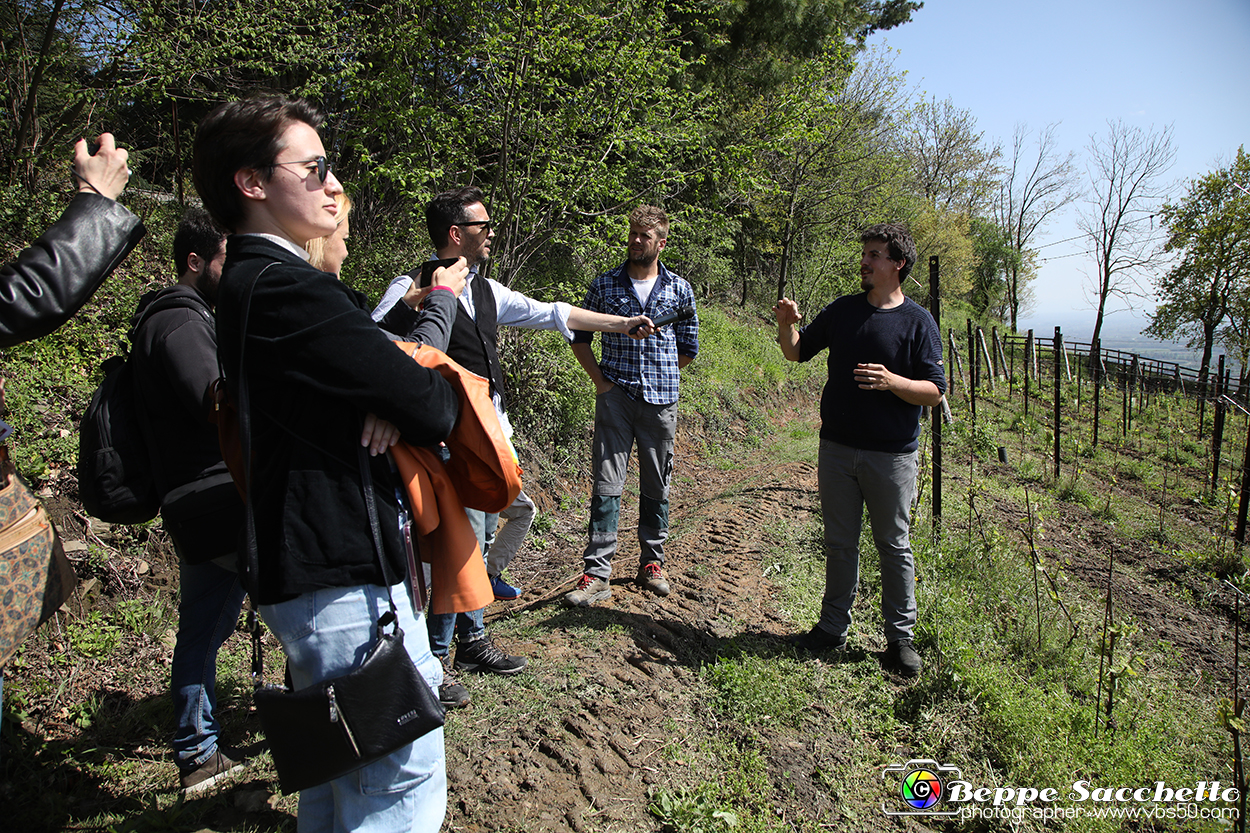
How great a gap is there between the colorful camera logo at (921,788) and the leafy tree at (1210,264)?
24.6 meters

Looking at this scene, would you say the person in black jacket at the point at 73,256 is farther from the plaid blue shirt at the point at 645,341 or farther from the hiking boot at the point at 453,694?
the plaid blue shirt at the point at 645,341

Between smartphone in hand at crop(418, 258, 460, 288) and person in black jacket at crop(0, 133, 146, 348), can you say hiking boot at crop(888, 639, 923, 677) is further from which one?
person in black jacket at crop(0, 133, 146, 348)

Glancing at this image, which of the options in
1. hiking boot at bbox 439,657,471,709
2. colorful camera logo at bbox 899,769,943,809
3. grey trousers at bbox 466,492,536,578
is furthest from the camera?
grey trousers at bbox 466,492,536,578

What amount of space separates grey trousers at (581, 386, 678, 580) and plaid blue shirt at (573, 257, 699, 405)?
10 cm

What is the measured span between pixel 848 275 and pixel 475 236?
18.3 m

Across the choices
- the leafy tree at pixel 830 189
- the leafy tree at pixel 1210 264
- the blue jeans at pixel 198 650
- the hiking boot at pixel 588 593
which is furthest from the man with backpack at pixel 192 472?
the leafy tree at pixel 1210 264

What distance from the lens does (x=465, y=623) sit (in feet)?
10.4

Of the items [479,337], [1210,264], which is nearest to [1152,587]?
[479,337]

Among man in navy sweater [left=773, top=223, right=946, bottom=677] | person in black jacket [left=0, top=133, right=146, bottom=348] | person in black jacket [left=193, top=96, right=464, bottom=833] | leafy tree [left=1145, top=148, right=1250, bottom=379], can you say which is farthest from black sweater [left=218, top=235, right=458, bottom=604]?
leafy tree [left=1145, top=148, right=1250, bottom=379]

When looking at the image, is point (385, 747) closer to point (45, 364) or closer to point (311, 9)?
point (45, 364)

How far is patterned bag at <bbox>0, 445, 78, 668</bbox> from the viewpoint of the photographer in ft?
5.05

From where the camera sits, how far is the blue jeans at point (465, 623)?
2.85 m

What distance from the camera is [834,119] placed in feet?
52.5

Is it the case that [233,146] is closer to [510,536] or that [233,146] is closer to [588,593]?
[510,536]
